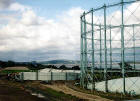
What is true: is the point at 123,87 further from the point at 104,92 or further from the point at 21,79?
the point at 21,79

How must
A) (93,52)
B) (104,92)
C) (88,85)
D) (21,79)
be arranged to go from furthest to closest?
1. (21,79)
2. (88,85)
3. (93,52)
4. (104,92)

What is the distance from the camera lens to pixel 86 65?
115 feet

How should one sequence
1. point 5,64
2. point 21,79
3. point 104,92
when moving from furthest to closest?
point 5,64
point 21,79
point 104,92

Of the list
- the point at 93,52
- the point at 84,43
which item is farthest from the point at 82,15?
the point at 93,52

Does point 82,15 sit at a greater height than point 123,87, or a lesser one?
greater

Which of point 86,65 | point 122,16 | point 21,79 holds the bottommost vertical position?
point 21,79

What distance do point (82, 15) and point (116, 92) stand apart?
42.7 feet

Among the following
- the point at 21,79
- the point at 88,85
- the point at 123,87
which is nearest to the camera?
the point at 123,87

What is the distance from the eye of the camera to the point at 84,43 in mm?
35688

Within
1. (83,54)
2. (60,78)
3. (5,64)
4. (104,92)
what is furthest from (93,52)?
(5,64)

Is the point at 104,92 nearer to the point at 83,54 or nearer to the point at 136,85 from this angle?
the point at 136,85

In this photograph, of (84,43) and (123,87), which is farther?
(84,43)

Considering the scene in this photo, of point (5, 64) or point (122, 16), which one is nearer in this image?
point (122, 16)

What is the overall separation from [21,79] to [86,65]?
17.7 m
